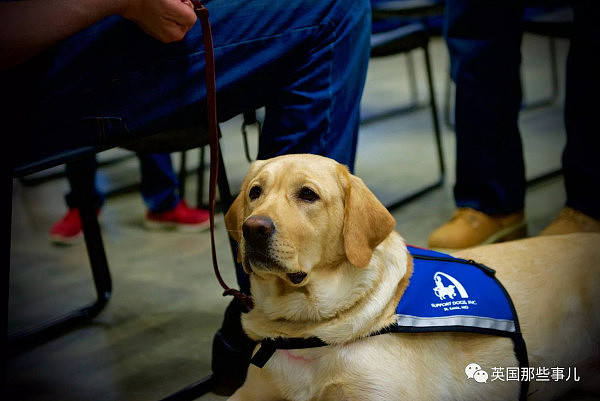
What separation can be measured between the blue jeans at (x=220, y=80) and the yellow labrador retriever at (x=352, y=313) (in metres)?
0.27

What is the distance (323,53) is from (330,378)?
2.93 feet

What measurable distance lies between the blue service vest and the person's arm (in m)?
0.83

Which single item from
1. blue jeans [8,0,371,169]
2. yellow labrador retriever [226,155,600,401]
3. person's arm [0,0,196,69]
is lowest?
yellow labrador retriever [226,155,600,401]

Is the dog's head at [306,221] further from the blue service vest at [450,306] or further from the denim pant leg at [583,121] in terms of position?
the denim pant leg at [583,121]

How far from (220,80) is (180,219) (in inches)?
70.2

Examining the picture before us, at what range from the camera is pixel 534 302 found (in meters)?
1.77

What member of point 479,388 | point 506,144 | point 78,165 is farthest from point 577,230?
point 78,165

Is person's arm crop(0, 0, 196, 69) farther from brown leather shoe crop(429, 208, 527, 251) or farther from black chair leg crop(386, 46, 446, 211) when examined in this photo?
black chair leg crop(386, 46, 446, 211)

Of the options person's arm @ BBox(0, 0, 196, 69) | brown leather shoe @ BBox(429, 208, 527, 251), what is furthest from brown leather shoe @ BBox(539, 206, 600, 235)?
person's arm @ BBox(0, 0, 196, 69)

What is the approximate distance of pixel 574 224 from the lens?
2.50m

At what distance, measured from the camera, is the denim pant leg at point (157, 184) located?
3.46m

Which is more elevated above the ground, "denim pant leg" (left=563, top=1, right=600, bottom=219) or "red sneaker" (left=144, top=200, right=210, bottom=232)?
"denim pant leg" (left=563, top=1, right=600, bottom=219)

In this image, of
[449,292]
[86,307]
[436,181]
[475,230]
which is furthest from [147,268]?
[449,292]

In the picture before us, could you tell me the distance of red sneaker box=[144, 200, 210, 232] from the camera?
3457 mm
